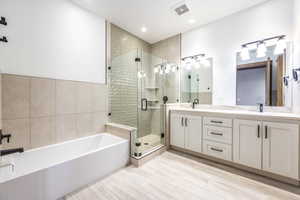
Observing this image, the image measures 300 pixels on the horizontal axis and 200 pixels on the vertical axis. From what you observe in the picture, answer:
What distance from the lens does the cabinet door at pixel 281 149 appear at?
5.01 feet

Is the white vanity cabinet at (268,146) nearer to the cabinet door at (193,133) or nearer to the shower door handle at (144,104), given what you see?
the cabinet door at (193,133)

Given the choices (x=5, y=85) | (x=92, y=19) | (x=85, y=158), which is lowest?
(x=85, y=158)

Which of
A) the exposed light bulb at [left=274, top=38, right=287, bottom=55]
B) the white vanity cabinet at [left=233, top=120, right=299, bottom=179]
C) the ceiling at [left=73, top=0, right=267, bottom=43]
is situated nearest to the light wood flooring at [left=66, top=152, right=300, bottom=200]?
the white vanity cabinet at [left=233, top=120, right=299, bottom=179]

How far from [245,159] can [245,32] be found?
2.14 meters

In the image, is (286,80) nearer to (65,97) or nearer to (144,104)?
(144,104)

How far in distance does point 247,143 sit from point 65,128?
109 inches

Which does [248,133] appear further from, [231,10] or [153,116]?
[231,10]

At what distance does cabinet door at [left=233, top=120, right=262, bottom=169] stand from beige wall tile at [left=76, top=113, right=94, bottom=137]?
7.94ft

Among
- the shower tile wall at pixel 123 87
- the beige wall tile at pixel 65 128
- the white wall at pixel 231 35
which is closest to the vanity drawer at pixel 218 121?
the white wall at pixel 231 35

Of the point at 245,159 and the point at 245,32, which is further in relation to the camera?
the point at 245,32

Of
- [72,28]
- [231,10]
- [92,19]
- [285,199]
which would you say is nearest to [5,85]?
[72,28]

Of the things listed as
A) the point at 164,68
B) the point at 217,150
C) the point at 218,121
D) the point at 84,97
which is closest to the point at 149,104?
the point at 164,68

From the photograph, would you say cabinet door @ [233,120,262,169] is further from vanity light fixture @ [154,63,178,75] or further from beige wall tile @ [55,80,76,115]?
beige wall tile @ [55,80,76,115]

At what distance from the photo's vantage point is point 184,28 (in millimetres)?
2971
